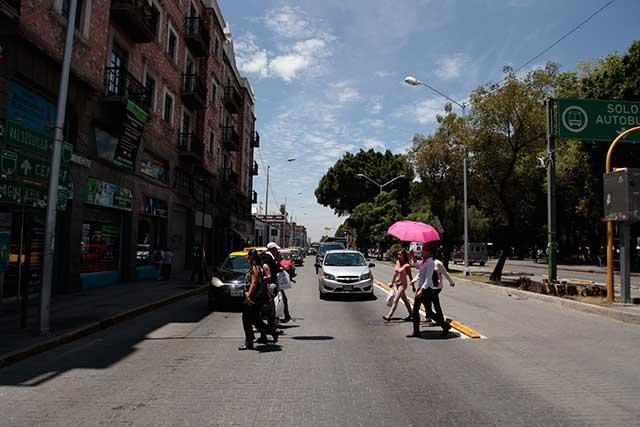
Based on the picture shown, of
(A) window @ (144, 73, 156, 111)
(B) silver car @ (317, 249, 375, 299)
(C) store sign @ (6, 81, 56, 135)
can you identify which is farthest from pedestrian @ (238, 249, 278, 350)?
(A) window @ (144, 73, 156, 111)

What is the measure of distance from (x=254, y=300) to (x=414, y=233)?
5.14 meters

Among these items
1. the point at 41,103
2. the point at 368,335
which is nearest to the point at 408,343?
the point at 368,335

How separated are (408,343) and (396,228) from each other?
460cm

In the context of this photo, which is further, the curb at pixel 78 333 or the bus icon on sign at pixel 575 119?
the bus icon on sign at pixel 575 119

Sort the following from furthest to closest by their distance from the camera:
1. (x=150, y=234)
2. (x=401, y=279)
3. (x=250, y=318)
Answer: (x=150, y=234)
(x=401, y=279)
(x=250, y=318)

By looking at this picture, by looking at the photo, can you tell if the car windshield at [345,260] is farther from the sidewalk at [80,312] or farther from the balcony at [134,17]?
the balcony at [134,17]

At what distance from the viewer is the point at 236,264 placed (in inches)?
547

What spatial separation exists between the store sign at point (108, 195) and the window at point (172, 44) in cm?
877

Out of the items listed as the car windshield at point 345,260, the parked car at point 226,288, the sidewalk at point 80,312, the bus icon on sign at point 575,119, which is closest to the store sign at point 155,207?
the sidewalk at point 80,312

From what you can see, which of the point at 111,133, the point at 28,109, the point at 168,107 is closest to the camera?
the point at 28,109

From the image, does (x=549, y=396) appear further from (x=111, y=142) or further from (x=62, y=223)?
(x=111, y=142)

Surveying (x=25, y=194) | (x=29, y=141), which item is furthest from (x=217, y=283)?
(x=29, y=141)

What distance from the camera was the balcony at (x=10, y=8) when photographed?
9992mm

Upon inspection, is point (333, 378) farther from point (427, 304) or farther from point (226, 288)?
point (226, 288)
